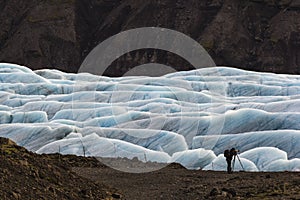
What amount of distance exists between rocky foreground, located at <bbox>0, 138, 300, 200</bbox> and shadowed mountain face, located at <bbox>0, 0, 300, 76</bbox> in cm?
6181

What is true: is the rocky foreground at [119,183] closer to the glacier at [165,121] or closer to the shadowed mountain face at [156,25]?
Answer: the glacier at [165,121]

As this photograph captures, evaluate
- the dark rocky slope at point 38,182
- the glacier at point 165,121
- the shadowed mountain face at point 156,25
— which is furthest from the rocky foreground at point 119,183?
the shadowed mountain face at point 156,25

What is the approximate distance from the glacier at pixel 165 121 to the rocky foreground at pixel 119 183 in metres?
4.65

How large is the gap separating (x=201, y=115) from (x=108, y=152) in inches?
276

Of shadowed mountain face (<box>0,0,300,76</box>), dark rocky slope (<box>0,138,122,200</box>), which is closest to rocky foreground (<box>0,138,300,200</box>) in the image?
dark rocky slope (<box>0,138,122,200</box>)

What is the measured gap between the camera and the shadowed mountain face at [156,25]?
7900 centimetres

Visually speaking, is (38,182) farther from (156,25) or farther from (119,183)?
(156,25)

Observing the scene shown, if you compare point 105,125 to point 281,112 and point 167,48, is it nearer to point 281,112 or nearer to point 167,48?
point 281,112

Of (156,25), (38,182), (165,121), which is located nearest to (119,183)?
(38,182)

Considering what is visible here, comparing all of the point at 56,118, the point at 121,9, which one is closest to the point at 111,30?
the point at 121,9

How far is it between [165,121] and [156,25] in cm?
5973

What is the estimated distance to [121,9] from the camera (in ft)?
302

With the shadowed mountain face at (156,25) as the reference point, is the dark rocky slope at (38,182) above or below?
below

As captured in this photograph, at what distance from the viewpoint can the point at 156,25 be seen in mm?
86500
